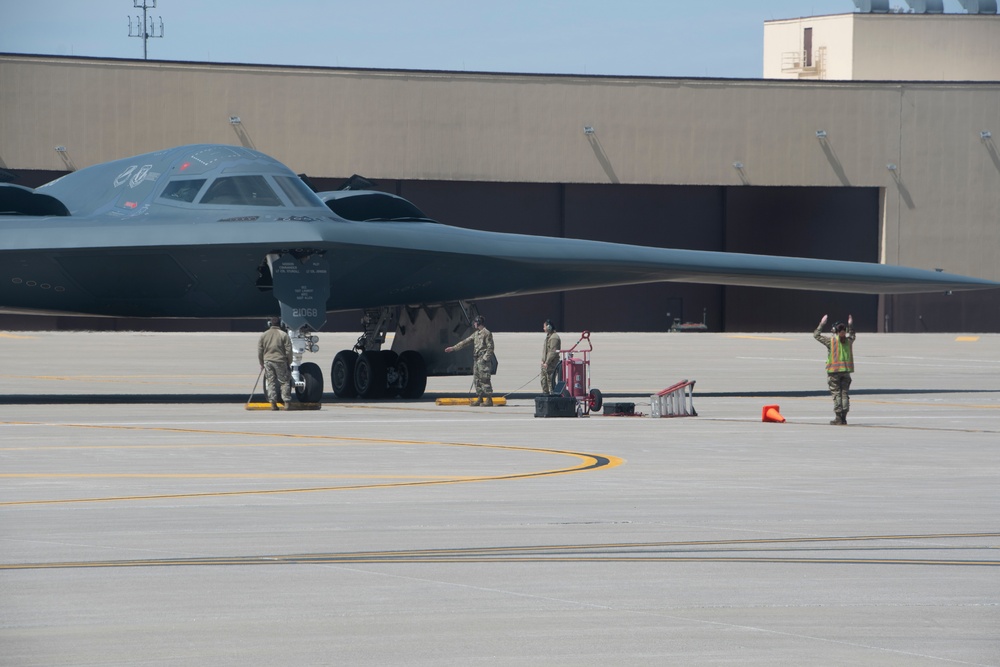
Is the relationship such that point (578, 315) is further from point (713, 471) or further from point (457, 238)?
point (713, 471)

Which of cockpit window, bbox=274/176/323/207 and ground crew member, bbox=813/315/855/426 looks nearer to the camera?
ground crew member, bbox=813/315/855/426

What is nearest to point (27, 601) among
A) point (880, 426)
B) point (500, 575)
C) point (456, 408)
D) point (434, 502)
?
point (500, 575)

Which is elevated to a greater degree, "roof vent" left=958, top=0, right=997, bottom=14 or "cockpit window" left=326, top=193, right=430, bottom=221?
"roof vent" left=958, top=0, right=997, bottom=14

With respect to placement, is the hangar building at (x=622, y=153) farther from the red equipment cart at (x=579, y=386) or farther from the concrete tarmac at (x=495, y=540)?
the concrete tarmac at (x=495, y=540)

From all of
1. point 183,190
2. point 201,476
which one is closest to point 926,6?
point 183,190

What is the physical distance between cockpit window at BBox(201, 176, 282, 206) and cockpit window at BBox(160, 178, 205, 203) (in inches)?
9.2

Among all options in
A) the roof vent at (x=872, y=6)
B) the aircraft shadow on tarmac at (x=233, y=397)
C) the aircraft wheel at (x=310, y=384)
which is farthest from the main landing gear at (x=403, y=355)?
the roof vent at (x=872, y=6)

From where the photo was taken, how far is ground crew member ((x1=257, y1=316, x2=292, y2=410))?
2094 cm

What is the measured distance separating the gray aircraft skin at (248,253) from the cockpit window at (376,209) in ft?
0.09

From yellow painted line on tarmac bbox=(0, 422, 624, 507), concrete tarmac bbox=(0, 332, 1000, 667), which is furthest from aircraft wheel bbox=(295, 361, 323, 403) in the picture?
yellow painted line on tarmac bbox=(0, 422, 624, 507)

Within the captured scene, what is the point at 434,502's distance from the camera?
1059cm

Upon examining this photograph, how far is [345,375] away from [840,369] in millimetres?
9415

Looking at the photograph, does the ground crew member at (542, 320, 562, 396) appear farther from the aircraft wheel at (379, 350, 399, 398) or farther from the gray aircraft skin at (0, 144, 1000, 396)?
the aircraft wheel at (379, 350, 399, 398)

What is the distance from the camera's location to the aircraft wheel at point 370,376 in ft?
82.1
